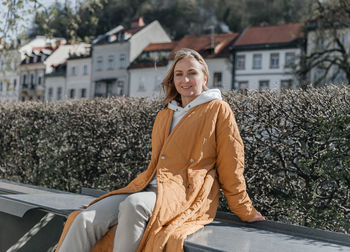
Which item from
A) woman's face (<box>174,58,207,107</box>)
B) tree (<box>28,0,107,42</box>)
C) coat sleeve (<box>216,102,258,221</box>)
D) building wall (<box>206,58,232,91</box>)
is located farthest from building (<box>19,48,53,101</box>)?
coat sleeve (<box>216,102,258,221</box>)

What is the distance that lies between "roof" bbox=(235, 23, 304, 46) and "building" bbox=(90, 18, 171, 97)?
1160 cm

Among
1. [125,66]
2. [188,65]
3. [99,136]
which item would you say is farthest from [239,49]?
[188,65]

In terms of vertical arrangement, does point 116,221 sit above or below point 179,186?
below

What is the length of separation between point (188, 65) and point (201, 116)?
0.51 m

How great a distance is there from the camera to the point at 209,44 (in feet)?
167

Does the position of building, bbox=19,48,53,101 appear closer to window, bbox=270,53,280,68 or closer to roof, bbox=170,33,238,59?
roof, bbox=170,33,238,59

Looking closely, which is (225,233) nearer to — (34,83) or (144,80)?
(144,80)

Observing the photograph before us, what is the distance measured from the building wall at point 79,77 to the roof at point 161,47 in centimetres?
815

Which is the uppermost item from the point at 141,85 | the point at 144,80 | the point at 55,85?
the point at 144,80

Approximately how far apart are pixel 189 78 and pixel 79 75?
5616 centimetres

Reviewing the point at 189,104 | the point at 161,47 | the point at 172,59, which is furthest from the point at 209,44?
the point at 189,104

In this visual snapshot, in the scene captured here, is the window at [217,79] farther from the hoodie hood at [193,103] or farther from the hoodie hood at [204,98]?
the hoodie hood at [204,98]

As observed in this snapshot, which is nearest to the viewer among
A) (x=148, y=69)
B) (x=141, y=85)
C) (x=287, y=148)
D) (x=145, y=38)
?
(x=287, y=148)

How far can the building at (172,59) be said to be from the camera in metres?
48.1
